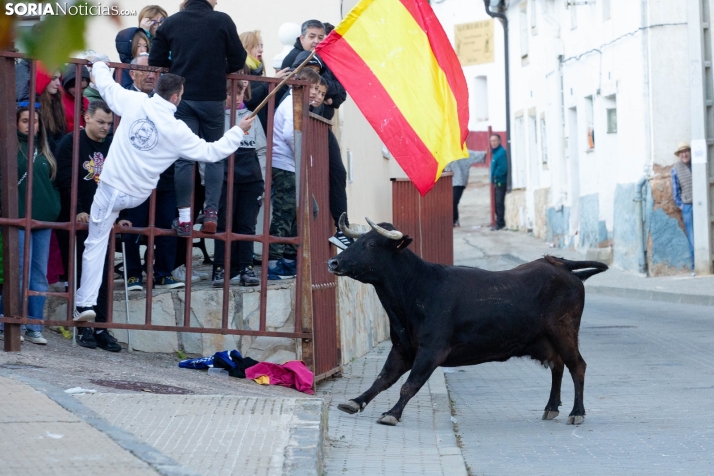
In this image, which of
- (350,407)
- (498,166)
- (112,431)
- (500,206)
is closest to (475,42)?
(500,206)

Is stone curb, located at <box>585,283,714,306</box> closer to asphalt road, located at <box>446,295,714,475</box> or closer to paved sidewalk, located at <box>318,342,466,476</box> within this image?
asphalt road, located at <box>446,295,714,475</box>

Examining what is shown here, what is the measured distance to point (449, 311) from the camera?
25.0 ft

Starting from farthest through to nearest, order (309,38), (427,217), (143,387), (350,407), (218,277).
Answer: (427,217)
(309,38)
(218,277)
(350,407)
(143,387)

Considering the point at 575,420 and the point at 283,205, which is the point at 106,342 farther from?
the point at 575,420

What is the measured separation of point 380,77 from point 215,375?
2.57m

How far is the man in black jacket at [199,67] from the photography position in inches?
325

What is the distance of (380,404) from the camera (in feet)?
27.3

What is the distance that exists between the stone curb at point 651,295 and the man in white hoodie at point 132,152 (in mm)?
10585

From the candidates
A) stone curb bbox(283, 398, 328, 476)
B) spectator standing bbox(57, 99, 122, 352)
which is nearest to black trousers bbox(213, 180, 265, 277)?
spectator standing bbox(57, 99, 122, 352)

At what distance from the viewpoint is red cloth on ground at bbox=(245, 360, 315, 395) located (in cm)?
833

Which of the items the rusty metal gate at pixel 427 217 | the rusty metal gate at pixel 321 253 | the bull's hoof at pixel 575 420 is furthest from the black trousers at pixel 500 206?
the bull's hoof at pixel 575 420

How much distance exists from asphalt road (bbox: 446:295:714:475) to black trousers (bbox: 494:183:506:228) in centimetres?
1708

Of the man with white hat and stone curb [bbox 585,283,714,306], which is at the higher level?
the man with white hat

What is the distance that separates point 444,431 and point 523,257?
55.3 ft
